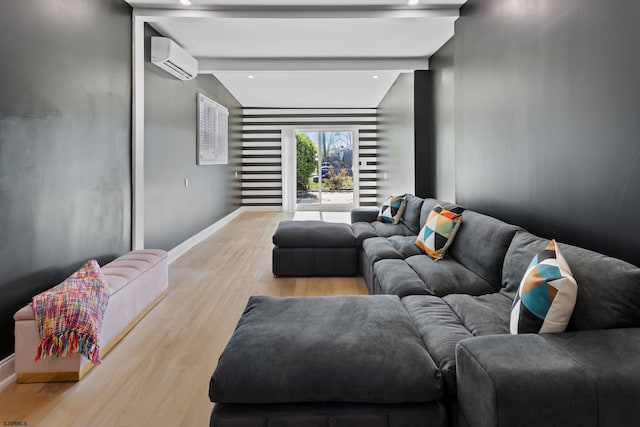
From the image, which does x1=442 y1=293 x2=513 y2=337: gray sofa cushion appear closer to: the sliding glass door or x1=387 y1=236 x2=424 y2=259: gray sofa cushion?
x1=387 y1=236 x2=424 y2=259: gray sofa cushion

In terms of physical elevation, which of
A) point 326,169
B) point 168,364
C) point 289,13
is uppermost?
point 289,13

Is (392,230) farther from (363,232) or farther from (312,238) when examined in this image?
(312,238)

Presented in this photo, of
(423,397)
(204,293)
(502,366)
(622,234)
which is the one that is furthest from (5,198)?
(622,234)

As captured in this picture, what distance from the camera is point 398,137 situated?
7.09 metres

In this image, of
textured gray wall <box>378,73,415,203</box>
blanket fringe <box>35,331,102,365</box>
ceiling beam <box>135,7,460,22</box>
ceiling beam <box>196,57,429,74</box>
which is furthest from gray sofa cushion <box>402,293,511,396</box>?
ceiling beam <box>196,57,429,74</box>

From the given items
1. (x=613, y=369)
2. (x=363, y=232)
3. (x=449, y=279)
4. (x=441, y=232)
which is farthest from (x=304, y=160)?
(x=613, y=369)

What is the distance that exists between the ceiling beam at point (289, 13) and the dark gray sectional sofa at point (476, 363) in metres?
2.86

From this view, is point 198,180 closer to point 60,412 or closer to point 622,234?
point 60,412

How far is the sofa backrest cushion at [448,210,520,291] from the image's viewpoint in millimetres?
2492

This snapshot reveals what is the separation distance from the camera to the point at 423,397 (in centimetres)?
146

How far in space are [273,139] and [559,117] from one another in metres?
8.51

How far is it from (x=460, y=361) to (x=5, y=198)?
256 cm

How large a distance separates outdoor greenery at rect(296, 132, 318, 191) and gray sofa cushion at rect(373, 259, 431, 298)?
298 inches

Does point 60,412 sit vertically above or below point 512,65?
below
